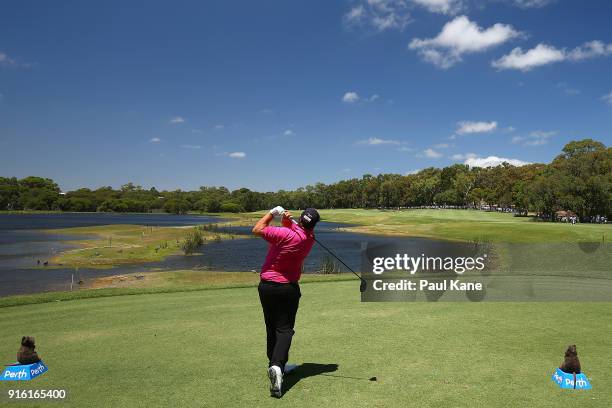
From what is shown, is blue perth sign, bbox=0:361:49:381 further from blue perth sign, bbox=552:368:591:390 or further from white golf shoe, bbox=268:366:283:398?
blue perth sign, bbox=552:368:591:390

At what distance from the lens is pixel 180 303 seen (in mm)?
10852

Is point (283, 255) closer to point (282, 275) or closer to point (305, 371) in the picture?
point (282, 275)

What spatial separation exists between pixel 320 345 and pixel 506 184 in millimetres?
137935

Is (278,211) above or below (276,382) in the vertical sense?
above

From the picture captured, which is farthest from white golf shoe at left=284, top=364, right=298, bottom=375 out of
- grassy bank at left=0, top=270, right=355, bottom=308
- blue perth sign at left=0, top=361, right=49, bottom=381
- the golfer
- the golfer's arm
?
grassy bank at left=0, top=270, right=355, bottom=308

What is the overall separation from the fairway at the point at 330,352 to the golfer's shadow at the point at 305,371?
1.1 inches

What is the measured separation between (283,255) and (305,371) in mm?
1590

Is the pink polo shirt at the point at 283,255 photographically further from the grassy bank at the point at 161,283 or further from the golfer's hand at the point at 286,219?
the grassy bank at the point at 161,283

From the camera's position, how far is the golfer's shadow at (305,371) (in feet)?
17.5

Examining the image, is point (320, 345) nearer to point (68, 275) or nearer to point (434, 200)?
point (68, 275)

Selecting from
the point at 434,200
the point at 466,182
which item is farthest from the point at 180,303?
the point at 434,200

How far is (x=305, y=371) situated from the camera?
5684 millimetres

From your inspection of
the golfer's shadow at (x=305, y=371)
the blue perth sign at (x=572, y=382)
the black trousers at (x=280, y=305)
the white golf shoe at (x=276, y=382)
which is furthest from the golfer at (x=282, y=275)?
the blue perth sign at (x=572, y=382)

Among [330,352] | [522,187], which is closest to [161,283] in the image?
[330,352]
